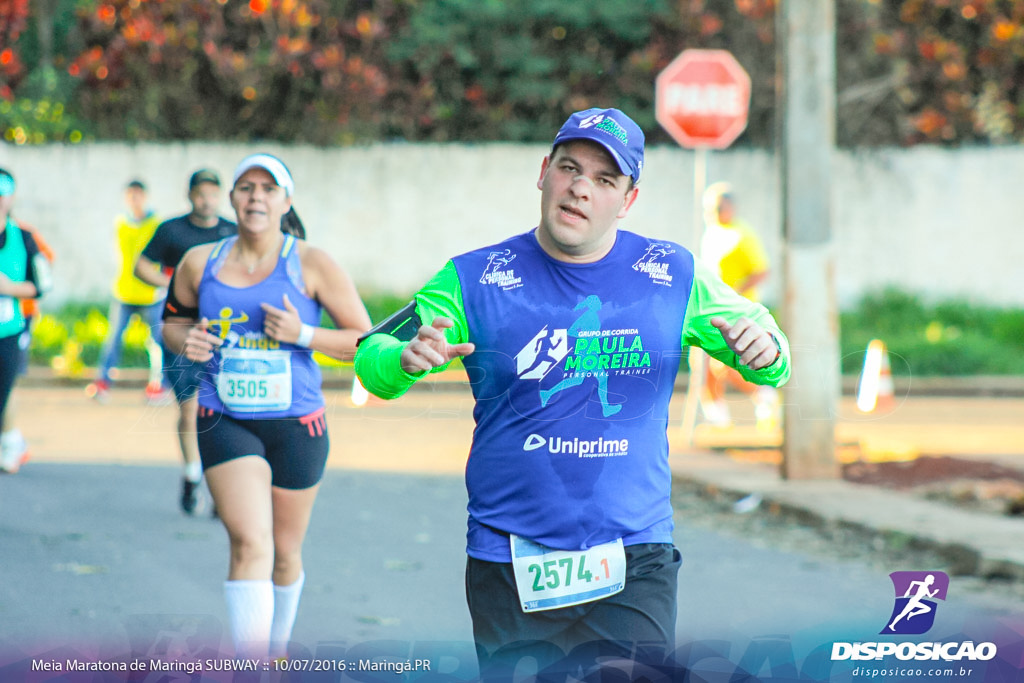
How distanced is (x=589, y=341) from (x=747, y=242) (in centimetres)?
879

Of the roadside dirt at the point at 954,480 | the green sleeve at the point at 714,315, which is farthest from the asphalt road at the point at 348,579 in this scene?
the roadside dirt at the point at 954,480

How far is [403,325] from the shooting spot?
365cm

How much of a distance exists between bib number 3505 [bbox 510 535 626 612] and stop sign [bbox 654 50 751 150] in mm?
14049

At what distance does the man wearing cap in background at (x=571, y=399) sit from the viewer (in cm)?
349

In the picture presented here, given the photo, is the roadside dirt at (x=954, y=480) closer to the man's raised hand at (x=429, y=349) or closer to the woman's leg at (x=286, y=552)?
the woman's leg at (x=286, y=552)

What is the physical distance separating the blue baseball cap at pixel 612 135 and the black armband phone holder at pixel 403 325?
0.56m

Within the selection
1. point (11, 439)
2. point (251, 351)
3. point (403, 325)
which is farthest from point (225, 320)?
point (11, 439)

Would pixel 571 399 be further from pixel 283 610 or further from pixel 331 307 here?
pixel 283 610

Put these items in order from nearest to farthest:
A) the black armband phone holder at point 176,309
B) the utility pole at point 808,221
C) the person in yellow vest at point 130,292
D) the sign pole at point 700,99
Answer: the black armband phone holder at point 176,309
the utility pole at point 808,221
the person in yellow vest at point 130,292
the sign pole at point 700,99

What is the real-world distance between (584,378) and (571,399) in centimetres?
6

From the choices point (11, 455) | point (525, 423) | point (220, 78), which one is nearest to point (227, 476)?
point (525, 423)

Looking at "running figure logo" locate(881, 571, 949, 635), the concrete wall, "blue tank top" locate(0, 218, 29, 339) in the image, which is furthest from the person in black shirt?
the concrete wall

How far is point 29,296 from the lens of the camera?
9039 millimetres

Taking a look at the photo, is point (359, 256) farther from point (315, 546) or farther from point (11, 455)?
point (315, 546)
